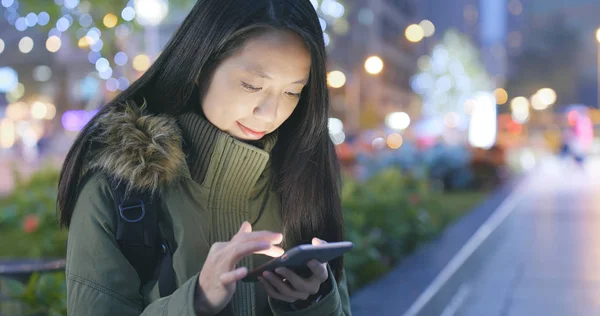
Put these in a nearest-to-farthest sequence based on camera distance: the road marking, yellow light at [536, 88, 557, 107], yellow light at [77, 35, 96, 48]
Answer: the road marking → yellow light at [77, 35, 96, 48] → yellow light at [536, 88, 557, 107]

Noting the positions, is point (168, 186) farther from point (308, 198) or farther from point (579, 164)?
point (579, 164)

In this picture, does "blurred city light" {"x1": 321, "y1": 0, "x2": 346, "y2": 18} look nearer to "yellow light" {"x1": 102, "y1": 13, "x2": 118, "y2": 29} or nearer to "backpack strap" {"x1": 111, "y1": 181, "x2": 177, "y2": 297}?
"yellow light" {"x1": 102, "y1": 13, "x2": 118, "y2": 29}

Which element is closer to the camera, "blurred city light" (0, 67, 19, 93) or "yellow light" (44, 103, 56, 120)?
"blurred city light" (0, 67, 19, 93)

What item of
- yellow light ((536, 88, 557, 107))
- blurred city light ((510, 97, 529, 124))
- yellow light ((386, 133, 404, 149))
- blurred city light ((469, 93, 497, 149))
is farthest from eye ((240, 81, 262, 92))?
blurred city light ((510, 97, 529, 124))

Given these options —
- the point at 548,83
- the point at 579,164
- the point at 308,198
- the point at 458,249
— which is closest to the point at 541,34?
the point at 548,83

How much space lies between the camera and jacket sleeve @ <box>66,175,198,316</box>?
1.53 m

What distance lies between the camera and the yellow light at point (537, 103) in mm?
48263

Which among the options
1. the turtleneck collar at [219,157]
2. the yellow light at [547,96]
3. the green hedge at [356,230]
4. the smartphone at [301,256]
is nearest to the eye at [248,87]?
the turtleneck collar at [219,157]

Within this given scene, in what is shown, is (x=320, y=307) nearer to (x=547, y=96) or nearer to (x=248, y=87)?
(x=248, y=87)

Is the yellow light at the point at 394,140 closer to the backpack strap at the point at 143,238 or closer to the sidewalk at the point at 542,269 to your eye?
the sidewalk at the point at 542,269

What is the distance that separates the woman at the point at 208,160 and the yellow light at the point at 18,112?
52281 millimetres

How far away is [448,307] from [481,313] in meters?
0.26

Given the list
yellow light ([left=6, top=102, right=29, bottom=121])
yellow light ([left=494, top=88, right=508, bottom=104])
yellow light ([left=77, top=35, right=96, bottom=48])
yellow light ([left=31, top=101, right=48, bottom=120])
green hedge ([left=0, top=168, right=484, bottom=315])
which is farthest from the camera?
yellow light ([left=494, top=88, right=508, bottom=104])

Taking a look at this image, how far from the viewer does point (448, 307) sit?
Result: 5.59m
